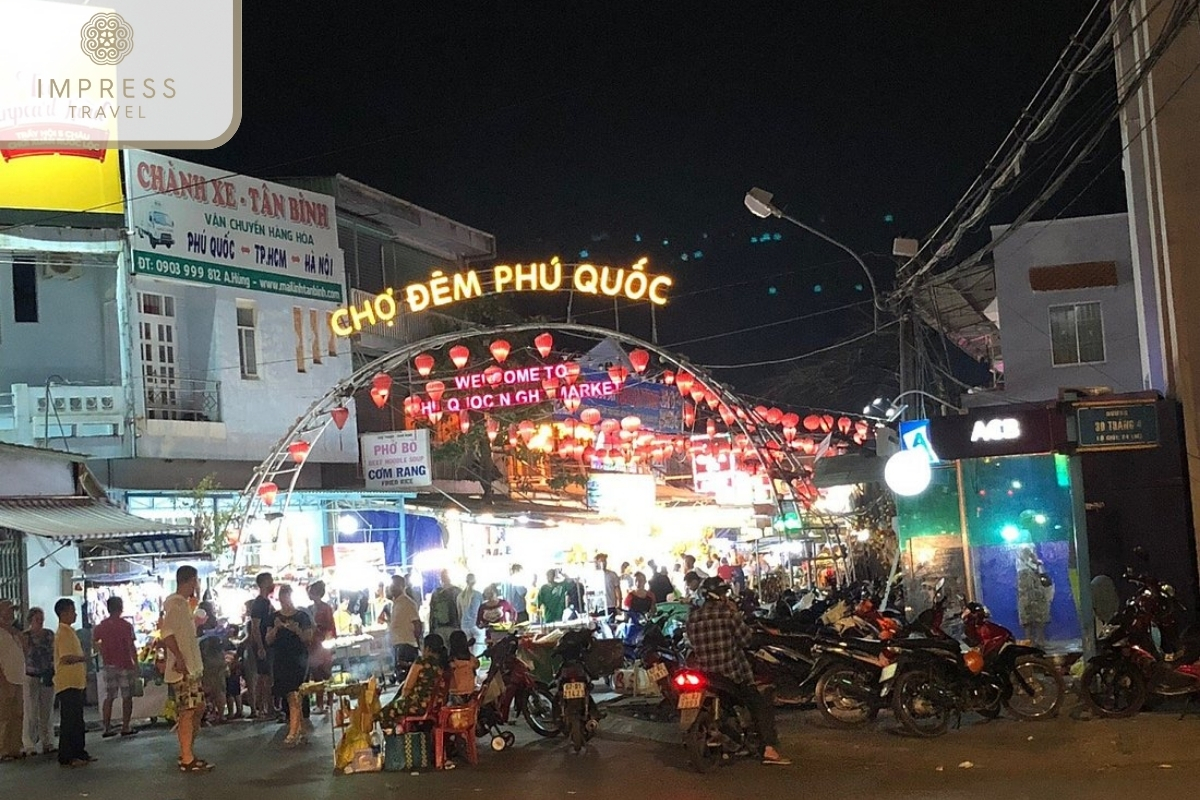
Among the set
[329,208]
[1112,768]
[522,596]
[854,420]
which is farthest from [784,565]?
[1112,768]

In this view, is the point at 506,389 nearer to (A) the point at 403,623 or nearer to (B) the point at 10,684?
(A) the point at 403,623

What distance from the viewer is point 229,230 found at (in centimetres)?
2377

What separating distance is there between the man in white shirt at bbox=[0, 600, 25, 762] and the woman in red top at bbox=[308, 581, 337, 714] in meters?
3.50

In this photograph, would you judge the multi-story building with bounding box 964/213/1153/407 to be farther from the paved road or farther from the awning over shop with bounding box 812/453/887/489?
the paved road

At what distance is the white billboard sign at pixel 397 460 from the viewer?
2447 centimetres

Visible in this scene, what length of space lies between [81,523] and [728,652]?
980cm

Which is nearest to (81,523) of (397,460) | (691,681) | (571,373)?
(397,460)

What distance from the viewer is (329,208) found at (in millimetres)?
26234

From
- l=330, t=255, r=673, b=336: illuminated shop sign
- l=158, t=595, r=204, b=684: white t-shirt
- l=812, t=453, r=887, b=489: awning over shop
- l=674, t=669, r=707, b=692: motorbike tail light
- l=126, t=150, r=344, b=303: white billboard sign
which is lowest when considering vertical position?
l=674, t=669, r=707, b=692: motorbike tail light

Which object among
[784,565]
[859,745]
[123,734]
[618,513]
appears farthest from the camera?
[784,565]

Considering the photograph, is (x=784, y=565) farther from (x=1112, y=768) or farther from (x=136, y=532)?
(x=1112, y=768)

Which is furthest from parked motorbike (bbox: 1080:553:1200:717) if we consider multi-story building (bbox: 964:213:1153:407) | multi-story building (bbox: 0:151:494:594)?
multi-story building (bbox: 0:151:494:594)

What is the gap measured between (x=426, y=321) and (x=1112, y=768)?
2483cm

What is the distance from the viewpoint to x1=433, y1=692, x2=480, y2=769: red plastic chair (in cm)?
1196
